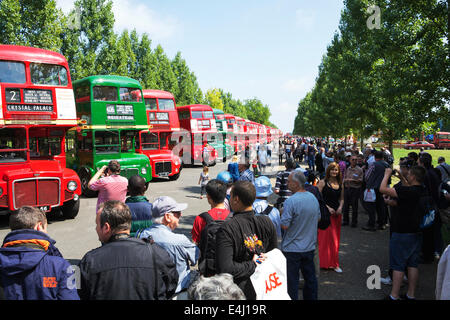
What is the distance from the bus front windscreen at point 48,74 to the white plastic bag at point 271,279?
9116mm

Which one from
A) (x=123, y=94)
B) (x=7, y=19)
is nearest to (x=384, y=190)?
(x=123, y=94)

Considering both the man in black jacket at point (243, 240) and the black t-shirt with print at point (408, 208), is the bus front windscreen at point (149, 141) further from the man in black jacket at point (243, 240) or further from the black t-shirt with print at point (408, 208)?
the man in black jacket at point (243, 240)

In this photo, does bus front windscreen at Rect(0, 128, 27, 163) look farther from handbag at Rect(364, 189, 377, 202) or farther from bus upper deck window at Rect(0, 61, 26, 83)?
handbag at Rect(364, 189, 377, 202)

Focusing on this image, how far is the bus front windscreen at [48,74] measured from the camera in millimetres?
9289

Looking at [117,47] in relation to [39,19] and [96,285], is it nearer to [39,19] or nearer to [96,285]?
[39,19]

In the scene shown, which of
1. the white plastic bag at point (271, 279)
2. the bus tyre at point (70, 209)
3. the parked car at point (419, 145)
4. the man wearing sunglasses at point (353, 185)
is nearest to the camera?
the white plastic bag at point (271, 279)

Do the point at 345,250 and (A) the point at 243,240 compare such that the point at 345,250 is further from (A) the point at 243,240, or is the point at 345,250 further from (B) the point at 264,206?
(A) the point at 243,240

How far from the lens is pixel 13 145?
907 centimetres

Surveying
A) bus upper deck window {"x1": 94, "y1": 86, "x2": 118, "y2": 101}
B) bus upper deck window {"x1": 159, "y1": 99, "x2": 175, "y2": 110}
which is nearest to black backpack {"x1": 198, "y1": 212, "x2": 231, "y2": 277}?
bus upper deck window {"x1": 94, "y1": 86, "x2": 118, "y2": 101}

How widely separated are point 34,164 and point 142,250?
27.6 ft

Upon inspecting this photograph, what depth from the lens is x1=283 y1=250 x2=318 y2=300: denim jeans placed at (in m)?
3.76

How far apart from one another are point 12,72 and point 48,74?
930mm

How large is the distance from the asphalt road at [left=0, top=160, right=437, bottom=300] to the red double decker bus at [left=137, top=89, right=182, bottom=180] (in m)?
5.06

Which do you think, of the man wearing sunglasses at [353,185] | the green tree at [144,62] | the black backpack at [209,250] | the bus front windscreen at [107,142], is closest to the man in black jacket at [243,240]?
the black backpack at [209,250]
